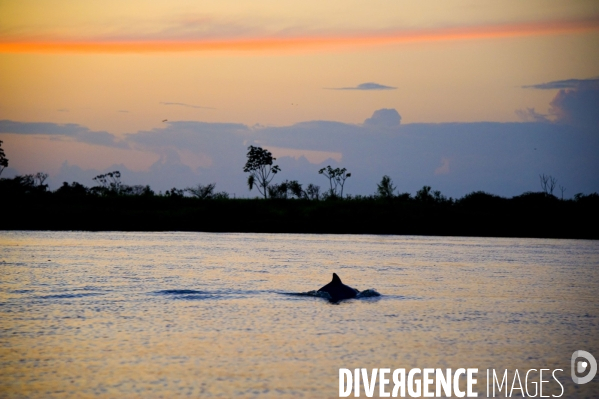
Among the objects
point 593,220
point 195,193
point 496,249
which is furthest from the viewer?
point 195,193

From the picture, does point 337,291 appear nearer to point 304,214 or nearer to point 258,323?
point 258,323

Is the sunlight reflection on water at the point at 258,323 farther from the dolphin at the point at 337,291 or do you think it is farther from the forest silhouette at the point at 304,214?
the forest silhouette at the point at 304,214

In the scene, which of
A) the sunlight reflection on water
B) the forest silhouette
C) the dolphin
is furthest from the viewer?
the forest silhouette

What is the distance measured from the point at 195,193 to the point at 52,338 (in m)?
91.0

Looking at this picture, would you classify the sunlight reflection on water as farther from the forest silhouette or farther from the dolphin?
the forest silhouette

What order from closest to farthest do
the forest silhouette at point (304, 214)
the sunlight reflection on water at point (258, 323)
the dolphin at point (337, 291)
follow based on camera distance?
the sunlight reflection on water at point (258, 323), the dolphin at point (337, 291), the forest silhouette at point (304, 214)

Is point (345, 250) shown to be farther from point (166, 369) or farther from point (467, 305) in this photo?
point (166, 369)

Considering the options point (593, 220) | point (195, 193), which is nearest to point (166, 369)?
point (593, 220)

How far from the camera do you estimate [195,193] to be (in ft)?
365

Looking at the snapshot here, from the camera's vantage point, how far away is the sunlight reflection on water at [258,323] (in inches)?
680

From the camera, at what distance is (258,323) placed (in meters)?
23.8

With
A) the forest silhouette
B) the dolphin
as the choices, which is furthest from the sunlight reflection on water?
the forest silhouette

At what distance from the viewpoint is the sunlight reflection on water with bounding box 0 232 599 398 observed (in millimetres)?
17266

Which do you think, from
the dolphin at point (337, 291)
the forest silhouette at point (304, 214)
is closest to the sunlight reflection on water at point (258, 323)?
the dolphin at point (337, 291)
